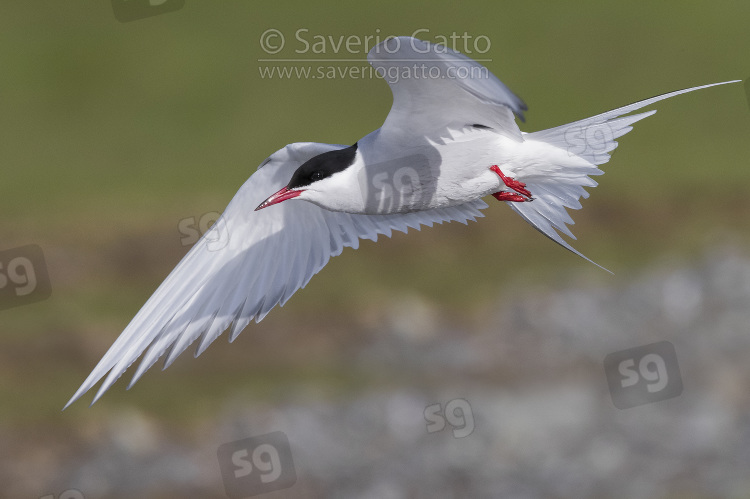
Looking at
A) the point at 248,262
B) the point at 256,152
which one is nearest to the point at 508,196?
the point at 248,262

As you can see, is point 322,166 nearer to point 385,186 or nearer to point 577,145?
point 385,186

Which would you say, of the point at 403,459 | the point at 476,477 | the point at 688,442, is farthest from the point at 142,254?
the point at 688,442

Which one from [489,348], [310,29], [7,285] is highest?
[310,29]

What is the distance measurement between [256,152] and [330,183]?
3.68m

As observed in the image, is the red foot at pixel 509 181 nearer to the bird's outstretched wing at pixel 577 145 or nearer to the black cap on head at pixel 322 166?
the bird's outstretched wing at pixel 577 145

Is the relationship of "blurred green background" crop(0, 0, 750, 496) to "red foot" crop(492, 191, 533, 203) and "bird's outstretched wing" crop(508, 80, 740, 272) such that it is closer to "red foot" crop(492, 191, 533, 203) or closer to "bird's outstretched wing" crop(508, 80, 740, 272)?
"red foot" crop(492, 191, 533, 203)

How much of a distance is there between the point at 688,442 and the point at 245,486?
3945 mm

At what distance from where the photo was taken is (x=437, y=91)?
289cm

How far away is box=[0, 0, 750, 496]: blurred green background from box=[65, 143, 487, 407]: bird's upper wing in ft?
9.13

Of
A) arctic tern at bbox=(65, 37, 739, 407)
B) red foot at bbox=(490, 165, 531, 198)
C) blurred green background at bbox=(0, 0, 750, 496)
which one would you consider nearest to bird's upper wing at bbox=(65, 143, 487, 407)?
arctic tern at bbox=(65, 37, 739, 407)

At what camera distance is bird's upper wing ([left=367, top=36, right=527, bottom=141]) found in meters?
2.64

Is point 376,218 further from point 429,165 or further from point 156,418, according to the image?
point 156,418

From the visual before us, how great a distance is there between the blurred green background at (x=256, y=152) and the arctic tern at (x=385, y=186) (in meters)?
2.83

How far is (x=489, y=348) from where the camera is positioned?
27.1ft
